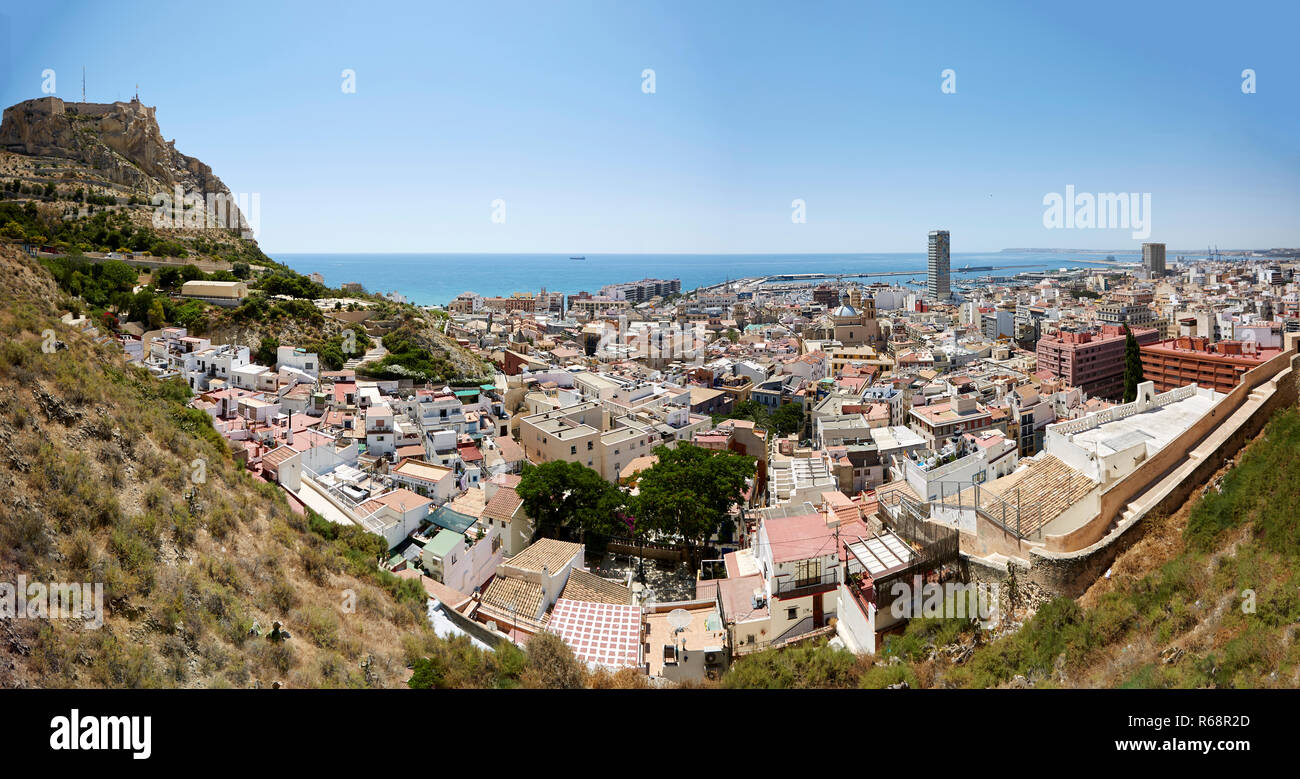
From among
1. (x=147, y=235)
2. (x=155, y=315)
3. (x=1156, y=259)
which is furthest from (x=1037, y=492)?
(x=1156, y=259)

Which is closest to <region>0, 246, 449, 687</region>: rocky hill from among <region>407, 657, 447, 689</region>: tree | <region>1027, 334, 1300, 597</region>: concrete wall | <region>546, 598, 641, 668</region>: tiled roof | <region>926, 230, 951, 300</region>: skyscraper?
<region>407, 657, 447, 689</region>: tree

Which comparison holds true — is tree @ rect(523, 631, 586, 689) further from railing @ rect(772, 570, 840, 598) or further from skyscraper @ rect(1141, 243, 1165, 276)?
skyscraper @ rect(1141, 243, 1165, 276)

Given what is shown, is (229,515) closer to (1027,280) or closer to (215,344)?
(215,344)

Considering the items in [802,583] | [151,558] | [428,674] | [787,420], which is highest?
[151,558]

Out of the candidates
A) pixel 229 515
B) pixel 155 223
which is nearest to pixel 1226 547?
pixel 229 515

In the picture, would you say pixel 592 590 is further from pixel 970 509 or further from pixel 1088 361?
pixel 1088 361
